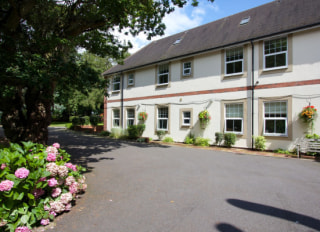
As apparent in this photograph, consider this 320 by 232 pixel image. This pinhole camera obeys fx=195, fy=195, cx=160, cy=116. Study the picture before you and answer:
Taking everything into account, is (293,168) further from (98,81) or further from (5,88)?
(5,88)

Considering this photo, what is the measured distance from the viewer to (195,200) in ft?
13.4

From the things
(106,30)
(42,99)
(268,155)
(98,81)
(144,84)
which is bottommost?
(268,155)

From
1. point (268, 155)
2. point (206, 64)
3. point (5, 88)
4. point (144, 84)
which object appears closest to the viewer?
point (5, 88)

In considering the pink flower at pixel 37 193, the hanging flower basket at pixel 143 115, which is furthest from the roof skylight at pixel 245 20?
the pink flower at pixel 37 193

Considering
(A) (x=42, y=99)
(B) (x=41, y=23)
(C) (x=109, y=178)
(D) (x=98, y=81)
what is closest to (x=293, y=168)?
(C) (x=109, y=178)

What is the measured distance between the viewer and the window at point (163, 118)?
50.6 feet

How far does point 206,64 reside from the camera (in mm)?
13133

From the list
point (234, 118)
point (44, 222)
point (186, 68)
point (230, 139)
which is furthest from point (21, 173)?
point (186, 68)

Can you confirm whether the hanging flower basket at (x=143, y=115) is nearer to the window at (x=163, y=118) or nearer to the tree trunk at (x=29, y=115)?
the window at (x=163, y=118)

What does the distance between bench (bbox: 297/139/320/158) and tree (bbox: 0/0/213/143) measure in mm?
7988

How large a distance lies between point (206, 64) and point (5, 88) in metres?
11.1

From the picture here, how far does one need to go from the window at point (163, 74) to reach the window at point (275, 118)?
297 inches

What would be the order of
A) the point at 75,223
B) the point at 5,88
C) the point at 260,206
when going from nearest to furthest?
the point at 75,223 → the point at 260,206 → the point at 5,88

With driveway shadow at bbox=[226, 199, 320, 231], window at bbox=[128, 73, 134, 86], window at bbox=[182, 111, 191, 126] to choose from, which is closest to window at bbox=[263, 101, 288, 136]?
window at bbox=[182, 111, 191, 126]
